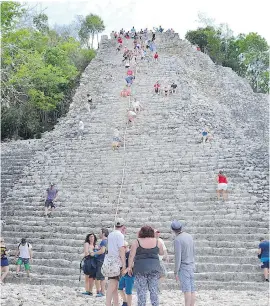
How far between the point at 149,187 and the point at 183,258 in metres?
6.89

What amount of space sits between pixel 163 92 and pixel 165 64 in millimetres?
6024

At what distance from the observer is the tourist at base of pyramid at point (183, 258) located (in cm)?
585

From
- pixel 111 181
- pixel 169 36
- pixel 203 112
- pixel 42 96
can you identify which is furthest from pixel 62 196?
pixel 169 36

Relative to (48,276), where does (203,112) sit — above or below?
above

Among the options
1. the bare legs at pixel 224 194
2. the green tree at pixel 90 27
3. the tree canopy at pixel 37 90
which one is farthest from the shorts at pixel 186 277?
the green tree at pixel 90 27

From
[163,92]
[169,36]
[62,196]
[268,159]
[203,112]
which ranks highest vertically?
[169,36]

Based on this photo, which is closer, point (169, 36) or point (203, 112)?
point (203, 112)

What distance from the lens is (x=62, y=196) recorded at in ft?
42.3

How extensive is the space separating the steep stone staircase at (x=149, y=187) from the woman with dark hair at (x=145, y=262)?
3398mm

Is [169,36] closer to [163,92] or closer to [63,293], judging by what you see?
[163,92]

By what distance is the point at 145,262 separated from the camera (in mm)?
5426

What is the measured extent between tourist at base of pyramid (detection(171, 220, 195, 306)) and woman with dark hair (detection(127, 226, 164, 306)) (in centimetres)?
40

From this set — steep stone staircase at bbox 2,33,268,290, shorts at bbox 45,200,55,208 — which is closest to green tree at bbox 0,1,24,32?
steep stone staircase at bbox 2,33,268,290

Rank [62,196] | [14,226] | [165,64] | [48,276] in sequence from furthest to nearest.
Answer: [165,64], [62,196], [14,226], [48,276]
